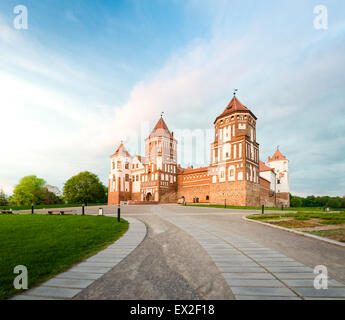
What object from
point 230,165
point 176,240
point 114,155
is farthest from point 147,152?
point 176,240

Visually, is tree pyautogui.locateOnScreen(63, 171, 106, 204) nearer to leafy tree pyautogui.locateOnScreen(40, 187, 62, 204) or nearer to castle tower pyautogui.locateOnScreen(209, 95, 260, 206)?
leafy tree pyautogui.locateOnScreen(40, 187, 62, 204)

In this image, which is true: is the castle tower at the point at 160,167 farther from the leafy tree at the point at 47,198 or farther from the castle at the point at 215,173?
the leafy tree at the point at 47,198

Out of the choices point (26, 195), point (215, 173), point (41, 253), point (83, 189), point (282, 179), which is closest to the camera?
point (41, 253)

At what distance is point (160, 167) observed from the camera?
48.6 m

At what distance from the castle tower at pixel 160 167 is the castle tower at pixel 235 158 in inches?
520

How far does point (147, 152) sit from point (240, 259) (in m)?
47.4

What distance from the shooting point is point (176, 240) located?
6.89m

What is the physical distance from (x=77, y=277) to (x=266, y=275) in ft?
11.2

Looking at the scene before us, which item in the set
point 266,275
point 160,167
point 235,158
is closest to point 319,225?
point 266,275

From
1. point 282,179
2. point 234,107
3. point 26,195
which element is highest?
point 234,107

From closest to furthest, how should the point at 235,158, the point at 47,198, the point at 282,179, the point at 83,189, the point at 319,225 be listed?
the point at 319,225 < the point at 235,158 < the point at 47,198 < the point at 83,189 < the point at 282,179

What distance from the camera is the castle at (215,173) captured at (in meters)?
36.1

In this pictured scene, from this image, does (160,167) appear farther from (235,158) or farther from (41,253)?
(41,253)
